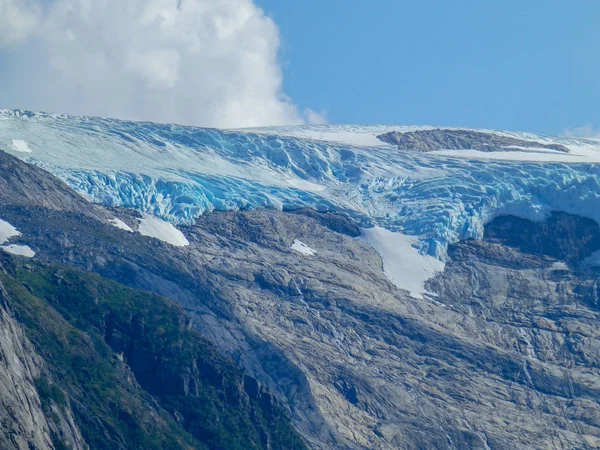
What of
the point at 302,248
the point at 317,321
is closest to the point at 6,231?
the point at 317,321

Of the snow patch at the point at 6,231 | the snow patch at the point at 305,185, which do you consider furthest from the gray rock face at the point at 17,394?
the snow patch at the point at 305,185

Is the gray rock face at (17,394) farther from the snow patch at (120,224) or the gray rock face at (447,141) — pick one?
the gray rock face at (447,141)

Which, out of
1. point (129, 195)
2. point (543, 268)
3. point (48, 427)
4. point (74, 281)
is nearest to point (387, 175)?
point (543, 268)

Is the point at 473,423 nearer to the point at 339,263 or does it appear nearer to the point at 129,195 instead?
the point at 339,263

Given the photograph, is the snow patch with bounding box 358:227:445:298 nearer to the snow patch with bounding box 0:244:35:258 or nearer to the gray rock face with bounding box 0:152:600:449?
the gray rock face with bounding box 0:152:600:449

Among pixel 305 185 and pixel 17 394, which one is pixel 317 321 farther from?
pixel 17 394

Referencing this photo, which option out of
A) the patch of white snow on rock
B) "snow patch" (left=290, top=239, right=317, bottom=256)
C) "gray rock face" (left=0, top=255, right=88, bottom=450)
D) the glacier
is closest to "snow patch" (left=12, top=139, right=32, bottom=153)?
the glacier
